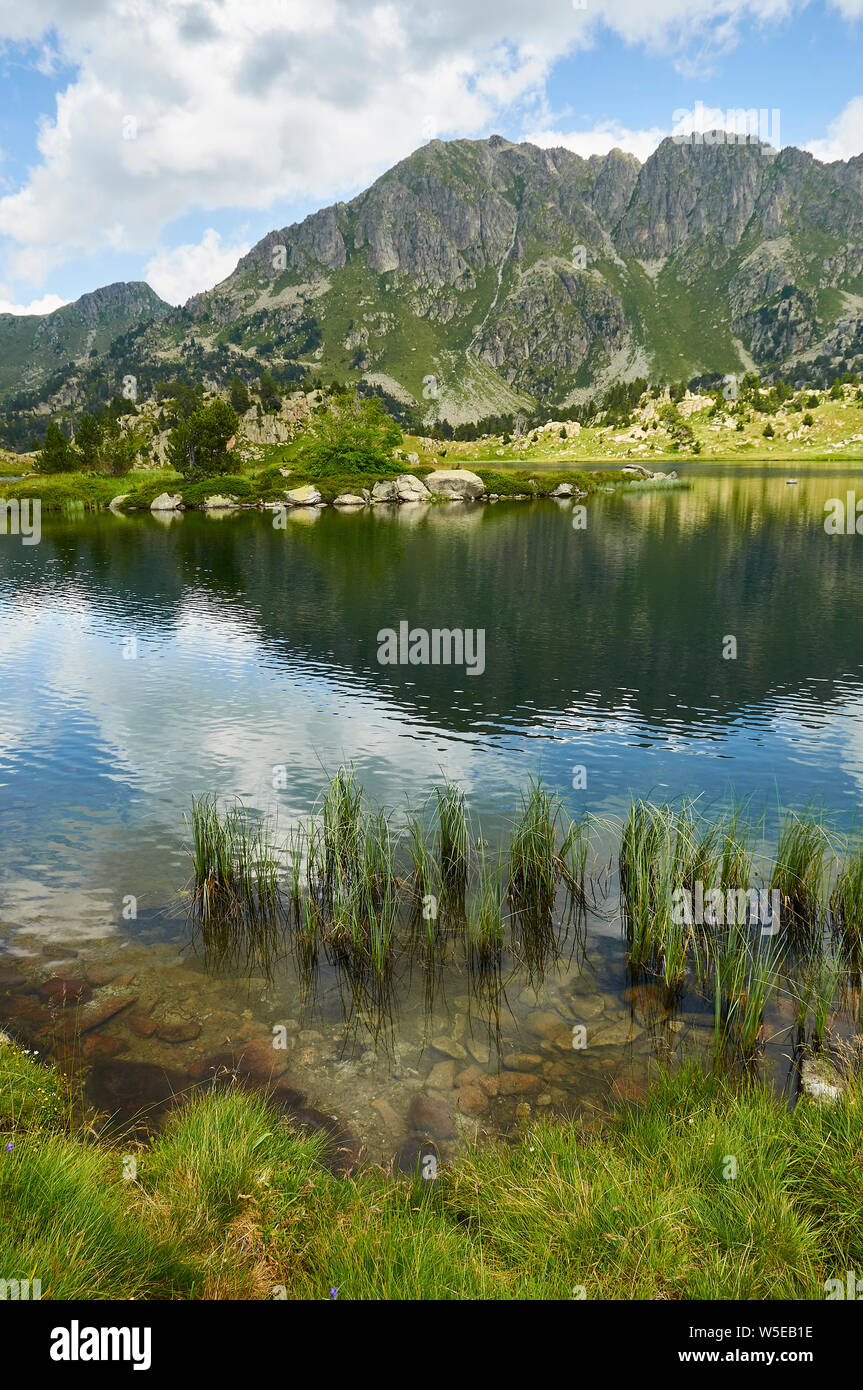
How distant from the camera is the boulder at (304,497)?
11525cm

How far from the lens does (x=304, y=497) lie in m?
116

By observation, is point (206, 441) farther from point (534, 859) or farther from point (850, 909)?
point (850, 909)

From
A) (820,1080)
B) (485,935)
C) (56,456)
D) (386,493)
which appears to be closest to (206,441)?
(56,456)

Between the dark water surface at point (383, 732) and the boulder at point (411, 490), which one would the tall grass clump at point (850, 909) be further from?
the boulder at point (411, 490)

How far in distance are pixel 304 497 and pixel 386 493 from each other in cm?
1441

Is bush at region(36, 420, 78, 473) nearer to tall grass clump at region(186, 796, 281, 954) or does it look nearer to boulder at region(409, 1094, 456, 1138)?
tall grass clump at region(186, 796, 281, 954)

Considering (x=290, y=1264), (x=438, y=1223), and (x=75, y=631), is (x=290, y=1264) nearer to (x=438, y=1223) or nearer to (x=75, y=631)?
(x=438, y=1223)

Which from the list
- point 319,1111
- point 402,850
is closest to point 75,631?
point 402,850

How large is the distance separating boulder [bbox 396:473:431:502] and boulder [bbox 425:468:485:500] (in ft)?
8.31

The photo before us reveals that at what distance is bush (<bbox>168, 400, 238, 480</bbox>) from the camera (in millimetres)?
131625

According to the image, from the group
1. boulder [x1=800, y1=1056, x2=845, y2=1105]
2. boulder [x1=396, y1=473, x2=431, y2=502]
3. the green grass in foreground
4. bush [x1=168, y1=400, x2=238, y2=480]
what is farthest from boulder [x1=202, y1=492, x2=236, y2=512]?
boulder [x1=800, y1=1056, x2=845, y2=1105]

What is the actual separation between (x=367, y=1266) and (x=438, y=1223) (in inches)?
48.1

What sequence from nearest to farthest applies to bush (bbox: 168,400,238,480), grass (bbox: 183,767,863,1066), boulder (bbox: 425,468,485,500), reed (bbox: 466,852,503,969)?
grass (bbox: 183,767,863,1066)
reed (bbox: 466,852,503,969)
boulder (bbox: 425,468,485,500)
bush (bbox: 168,400,238,480)
